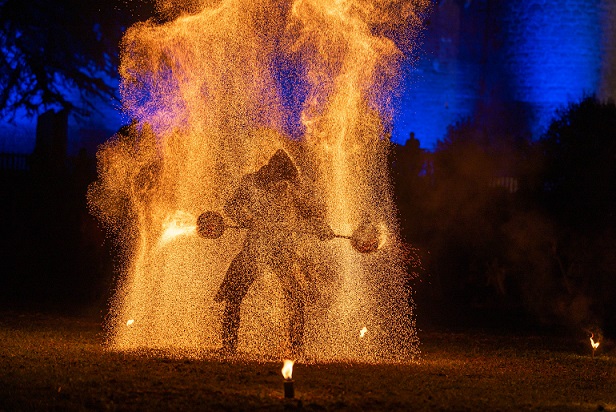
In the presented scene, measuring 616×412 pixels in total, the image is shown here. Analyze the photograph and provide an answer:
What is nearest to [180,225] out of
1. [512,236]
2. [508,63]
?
[512,236]

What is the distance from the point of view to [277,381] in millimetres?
7727

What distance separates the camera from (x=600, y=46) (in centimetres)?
3531

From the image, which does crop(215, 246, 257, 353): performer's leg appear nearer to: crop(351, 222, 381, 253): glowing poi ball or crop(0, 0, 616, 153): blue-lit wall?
crop(351, 222, 381, 253): glowing poi ball

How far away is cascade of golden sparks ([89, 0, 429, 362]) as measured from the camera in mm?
10711

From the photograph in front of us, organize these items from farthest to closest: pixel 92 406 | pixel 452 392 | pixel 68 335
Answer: pixel 68 335, pixel 452 392, pixel 92 406

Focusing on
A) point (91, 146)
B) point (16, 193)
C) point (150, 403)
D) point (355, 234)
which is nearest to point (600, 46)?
point (91, 146)

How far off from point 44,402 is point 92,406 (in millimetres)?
333

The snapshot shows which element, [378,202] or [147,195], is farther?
[378,202]

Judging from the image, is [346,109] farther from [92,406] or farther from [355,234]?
[92,406]

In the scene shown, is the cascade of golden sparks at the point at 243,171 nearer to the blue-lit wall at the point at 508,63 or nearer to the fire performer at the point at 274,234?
the fire performer at the point at 274,234

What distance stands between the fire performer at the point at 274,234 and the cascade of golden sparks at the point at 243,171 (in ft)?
0.69

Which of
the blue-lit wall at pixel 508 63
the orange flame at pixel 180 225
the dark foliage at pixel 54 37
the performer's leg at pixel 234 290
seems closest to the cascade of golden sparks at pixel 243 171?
the orange flame at pixel 180 225

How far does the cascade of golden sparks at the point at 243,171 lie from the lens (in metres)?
10.7

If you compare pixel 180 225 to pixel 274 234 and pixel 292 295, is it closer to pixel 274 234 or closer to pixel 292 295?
pixel 274 234
